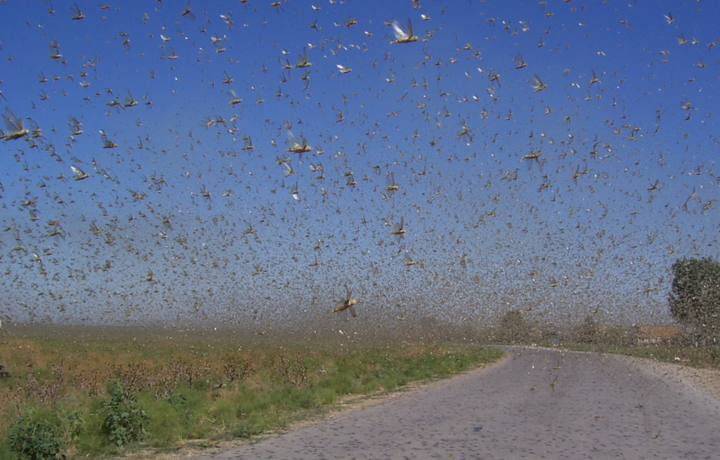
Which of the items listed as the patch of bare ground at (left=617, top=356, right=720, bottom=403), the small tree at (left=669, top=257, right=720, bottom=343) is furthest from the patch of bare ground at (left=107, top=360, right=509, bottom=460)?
the small tree at (left=669, top=257, right=720, bottom=343)

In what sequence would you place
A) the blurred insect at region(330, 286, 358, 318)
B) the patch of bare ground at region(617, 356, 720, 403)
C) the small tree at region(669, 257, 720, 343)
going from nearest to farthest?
the blurred insect at region(330, 286, 358, 318) → the patch of bare ground at region(617, 356, 720, 403) → the small tree at region(669, 257, 720, 343)

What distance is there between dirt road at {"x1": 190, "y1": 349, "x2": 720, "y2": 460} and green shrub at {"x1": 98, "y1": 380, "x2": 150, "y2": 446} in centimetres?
221

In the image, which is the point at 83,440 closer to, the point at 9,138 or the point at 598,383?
the point at 9,138

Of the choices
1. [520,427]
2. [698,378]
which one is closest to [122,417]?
[520,427]

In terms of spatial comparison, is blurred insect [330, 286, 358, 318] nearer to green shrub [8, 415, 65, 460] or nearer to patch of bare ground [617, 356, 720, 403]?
green shrub [8, 415, 65, 460]

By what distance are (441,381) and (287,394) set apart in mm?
6817

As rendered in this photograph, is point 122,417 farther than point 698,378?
No

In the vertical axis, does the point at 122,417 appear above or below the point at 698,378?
above

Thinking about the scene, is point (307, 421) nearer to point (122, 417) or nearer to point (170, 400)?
point (170, 400)

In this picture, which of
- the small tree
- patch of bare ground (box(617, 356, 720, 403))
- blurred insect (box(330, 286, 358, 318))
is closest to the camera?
blurred insect (box(330, 286, 358, 318))

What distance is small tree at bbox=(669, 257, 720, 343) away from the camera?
36.0 meters

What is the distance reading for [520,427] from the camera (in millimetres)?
9352

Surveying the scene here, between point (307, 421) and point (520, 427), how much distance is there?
4109 mm

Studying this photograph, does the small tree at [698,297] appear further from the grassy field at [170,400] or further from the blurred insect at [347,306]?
the blurred insect at [347,306]
